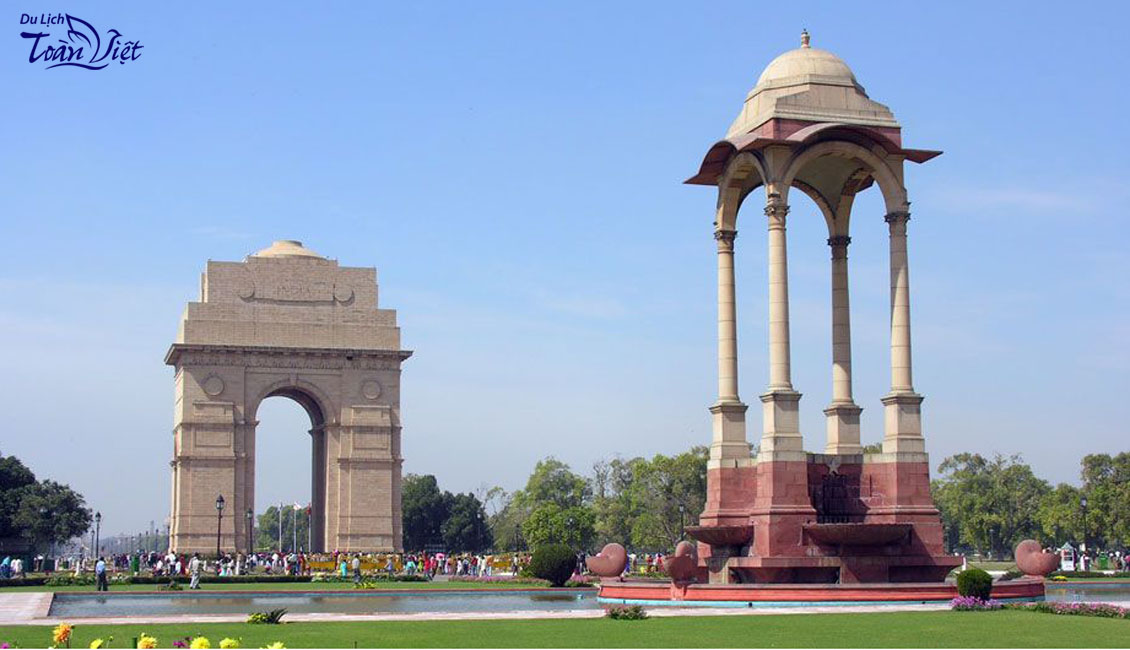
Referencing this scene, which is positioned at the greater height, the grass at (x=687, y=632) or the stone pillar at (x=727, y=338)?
the stone pillar at (x=727, y=338)

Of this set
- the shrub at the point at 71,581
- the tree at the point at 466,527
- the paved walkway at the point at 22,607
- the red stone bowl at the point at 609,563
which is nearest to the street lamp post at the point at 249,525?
the shrub at the point at 71,581

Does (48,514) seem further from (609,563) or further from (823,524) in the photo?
(823,524)

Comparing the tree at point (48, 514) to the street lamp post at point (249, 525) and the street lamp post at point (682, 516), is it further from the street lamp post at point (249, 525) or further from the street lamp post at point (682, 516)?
the street lamp post at point (682, 516)

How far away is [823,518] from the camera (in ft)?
98.6

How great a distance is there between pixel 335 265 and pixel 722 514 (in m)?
42.5

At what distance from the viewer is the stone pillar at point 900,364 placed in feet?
98.6

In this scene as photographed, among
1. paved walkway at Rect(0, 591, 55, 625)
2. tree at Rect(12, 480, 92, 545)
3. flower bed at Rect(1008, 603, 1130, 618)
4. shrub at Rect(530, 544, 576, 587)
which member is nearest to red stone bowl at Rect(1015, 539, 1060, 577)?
flower bed at Rect(1008, 603, 1130, 618)

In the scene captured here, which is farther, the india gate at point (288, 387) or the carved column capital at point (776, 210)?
the india gate at point (288, 387)

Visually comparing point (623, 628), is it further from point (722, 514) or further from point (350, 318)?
Answer: point (350, 318)

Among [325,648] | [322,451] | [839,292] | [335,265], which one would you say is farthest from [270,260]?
[325,648]

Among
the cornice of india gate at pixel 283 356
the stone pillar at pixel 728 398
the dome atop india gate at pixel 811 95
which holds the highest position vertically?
the dome atop india gate at pixel 811 95

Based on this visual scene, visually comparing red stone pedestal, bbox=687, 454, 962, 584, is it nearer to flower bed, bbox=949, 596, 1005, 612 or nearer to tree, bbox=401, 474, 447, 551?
flower bed, bbox=949, 596, 1005, 612

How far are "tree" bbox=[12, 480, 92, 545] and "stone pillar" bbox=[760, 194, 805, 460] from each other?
65200mm

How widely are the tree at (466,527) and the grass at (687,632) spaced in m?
99.5
